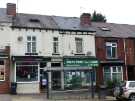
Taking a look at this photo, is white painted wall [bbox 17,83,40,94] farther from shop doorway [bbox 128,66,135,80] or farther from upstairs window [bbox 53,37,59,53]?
shop doorway [bbox 128,66,135,80]

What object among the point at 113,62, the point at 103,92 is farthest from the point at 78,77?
the point at 113,62

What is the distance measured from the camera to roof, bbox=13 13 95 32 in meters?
38.0

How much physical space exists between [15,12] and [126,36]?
42.4 ft

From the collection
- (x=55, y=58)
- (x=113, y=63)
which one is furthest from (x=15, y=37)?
(x=113, y=63)

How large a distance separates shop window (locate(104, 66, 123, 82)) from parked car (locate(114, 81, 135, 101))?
12077 millimetres

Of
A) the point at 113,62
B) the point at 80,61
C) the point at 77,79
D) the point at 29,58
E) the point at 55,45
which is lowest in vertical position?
the point at 77,79

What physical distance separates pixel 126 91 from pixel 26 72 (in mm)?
12136

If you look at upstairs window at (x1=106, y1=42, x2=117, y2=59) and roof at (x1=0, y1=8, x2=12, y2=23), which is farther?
upstairs window at (x1=106, y1=42, x2=117, y2=59)

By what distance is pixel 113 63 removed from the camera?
1598 inches

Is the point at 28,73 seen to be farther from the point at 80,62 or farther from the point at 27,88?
the point at 80,62

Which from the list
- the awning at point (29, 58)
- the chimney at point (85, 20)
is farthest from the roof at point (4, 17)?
the chimney at point (85, 20)

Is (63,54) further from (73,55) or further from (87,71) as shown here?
(87,71)

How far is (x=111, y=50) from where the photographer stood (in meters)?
41.4

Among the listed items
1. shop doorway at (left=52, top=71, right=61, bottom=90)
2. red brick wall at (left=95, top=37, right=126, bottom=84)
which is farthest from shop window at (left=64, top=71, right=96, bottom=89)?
red brick wall at (left=95, top=37, right=126, bottom=84)
